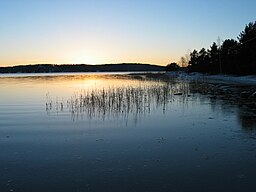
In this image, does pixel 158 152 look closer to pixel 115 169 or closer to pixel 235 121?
pixel 115 169

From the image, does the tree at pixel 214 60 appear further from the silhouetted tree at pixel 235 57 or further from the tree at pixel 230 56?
the tree at pixel 230 56

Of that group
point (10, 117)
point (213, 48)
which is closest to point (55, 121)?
point (10, 117)

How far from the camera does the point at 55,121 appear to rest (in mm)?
16844

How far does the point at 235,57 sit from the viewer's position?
213 feet

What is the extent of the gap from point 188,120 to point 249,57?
4680 cm

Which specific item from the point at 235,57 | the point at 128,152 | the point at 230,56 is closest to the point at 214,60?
the point at 230,56

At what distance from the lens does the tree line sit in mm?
58469

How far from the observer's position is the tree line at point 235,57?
192 ft

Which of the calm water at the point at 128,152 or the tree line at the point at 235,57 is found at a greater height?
the tree line at the point at 235,57

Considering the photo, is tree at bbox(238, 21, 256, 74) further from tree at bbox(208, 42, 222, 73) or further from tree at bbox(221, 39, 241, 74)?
tree at bbox(208, 42, 222, 73)

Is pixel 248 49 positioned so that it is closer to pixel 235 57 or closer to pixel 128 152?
pixel 235 57

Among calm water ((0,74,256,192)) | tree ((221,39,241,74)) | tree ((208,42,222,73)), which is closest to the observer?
calm water ((0,74,256,192))

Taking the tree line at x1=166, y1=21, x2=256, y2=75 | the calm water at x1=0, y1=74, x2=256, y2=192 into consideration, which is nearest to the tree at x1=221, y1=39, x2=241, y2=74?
the tree line at x1=166, y1=21, x2=256, y2=75

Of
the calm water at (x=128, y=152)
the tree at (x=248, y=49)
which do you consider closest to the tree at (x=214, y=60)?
the tree at (x=248, y=49)
